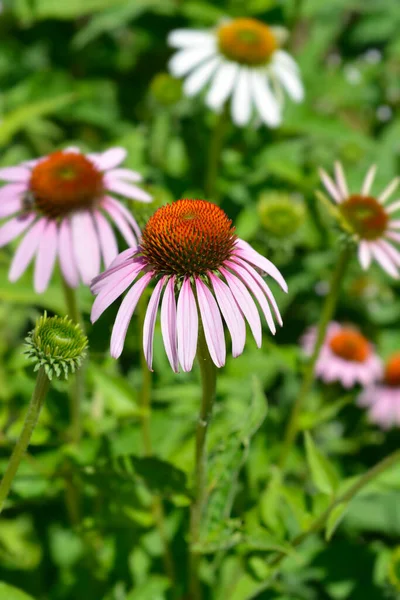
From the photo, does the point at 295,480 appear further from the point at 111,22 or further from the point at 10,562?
the point at 111,22

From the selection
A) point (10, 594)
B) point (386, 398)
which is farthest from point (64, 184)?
point (386, 398)

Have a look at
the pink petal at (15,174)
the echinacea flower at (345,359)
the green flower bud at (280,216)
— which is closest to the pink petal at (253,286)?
the pink petal at (15,174)

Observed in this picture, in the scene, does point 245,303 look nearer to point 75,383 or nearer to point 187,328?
point 187,328

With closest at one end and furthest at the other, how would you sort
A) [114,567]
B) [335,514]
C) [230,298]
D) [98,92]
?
[230,298] < [335,514] < [114,567] < [98,92]

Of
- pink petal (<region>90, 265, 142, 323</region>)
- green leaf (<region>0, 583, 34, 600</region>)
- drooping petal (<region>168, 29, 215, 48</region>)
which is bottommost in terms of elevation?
green leaf (<region>0, 583, 34, 600</region>)

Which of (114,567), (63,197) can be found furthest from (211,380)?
(114,567)

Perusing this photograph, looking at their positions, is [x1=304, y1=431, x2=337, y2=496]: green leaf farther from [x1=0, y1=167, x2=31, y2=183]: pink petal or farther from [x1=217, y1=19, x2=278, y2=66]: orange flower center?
[x1=217, y1=19, x2=278, y2=66]: orange flower center

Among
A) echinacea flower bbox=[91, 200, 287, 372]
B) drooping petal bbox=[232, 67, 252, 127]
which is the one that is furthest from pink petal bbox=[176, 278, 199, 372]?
drooping petal bbox=[232, 67, 252, 127]
